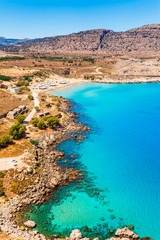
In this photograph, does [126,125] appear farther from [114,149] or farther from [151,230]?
[151,230]

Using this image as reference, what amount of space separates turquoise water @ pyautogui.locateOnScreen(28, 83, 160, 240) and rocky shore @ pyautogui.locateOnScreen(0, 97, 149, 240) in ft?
6.01

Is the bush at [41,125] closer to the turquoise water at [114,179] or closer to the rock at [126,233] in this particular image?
the turquoise water at [114,179]

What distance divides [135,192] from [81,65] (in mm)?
149076

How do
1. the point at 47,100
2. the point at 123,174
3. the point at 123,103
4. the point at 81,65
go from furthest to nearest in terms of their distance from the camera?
the point at 81,65 → the point at 123,103 → the point at 47,100 → the point at 123,174

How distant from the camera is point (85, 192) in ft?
109

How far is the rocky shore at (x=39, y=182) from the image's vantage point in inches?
964

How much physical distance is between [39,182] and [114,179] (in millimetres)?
15320

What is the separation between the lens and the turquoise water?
2770 cm

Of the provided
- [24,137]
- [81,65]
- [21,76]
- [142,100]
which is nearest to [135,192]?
[24,137]

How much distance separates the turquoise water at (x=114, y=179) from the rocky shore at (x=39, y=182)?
6.01 feet

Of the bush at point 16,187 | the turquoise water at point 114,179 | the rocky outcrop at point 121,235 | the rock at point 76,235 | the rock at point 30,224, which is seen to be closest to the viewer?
the rock at point 76,235

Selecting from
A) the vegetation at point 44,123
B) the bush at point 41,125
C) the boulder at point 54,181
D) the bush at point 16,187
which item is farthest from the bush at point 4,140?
the boulder at point 54,181

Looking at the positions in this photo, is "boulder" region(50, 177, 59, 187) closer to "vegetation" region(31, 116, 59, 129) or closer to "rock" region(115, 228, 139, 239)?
"rock" region(115, 228, 139, 239)

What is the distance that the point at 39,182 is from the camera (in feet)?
109
